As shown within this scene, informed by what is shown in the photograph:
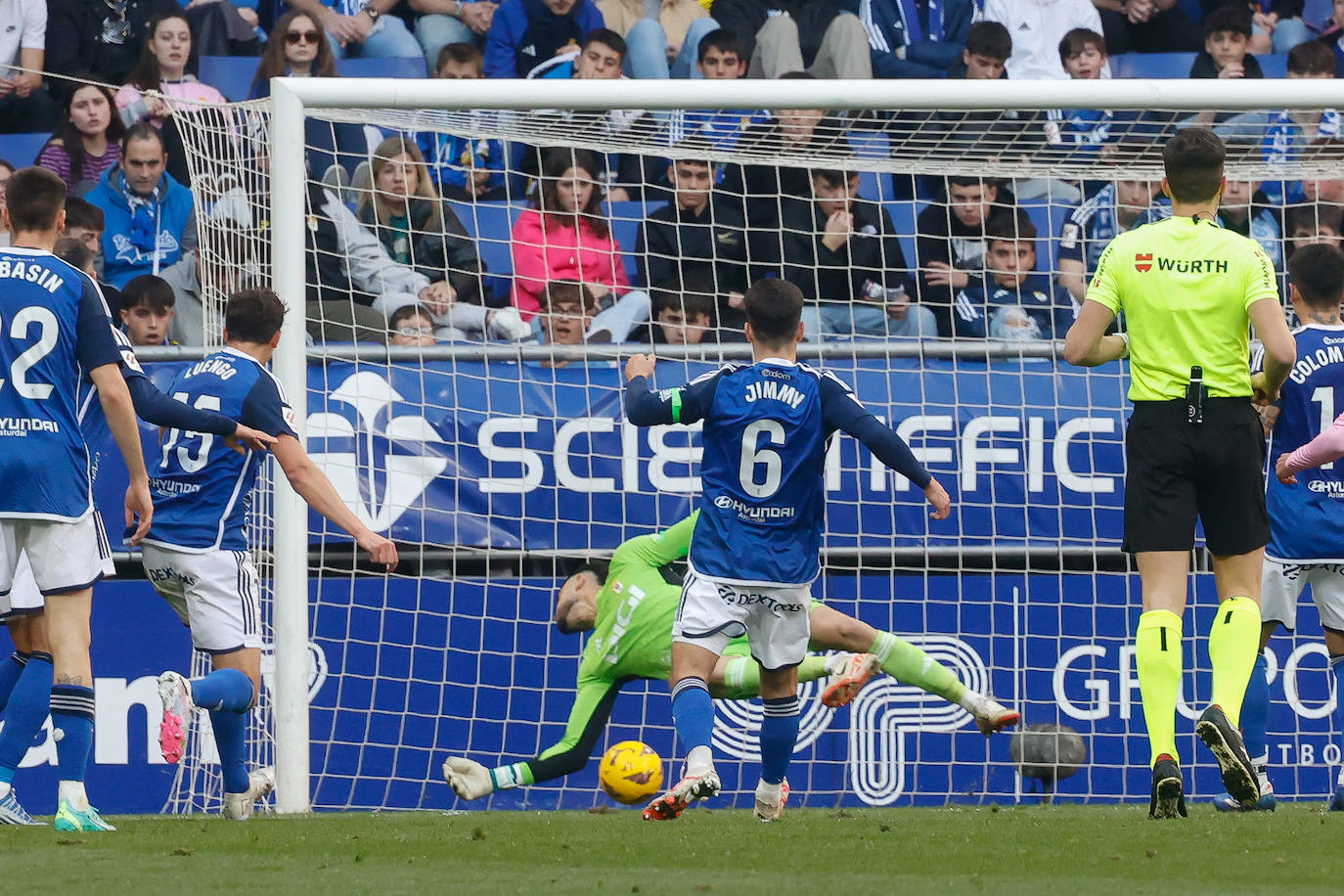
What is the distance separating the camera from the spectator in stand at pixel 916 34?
38.3ft

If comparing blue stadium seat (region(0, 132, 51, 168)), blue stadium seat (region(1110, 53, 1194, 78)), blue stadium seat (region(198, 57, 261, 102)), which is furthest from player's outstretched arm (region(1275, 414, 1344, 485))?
blue stadium seat (region(0, 132, 51, 168))

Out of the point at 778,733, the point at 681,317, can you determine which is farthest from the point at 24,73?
the point at 778,733

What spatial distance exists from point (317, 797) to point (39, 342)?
10.8ft

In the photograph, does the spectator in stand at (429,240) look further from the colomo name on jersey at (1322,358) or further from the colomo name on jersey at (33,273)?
the colomo name on jersey at (1322,358)

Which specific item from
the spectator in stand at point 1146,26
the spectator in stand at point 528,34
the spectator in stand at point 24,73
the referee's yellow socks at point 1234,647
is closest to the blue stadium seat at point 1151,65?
the spectator in stand at point 1146,26

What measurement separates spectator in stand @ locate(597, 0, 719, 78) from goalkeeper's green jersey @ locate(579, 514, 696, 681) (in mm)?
4969

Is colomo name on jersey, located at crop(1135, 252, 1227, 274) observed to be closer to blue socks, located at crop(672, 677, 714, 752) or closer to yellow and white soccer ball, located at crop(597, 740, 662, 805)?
blue socks, located at crop(672, 677, 714, 752)

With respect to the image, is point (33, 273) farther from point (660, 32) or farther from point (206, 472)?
point (660, 32)

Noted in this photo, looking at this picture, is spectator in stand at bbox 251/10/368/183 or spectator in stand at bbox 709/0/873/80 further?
spectator in stand at bbox 709/0/873/80

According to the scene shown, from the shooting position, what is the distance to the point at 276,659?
6.83 m

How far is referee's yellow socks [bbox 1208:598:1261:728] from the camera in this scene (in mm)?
5191

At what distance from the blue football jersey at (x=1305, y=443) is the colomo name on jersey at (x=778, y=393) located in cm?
184

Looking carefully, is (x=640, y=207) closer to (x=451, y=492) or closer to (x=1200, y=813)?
(x=451, y=492)

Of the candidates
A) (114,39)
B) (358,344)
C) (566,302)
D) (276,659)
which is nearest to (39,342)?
(276,659)
